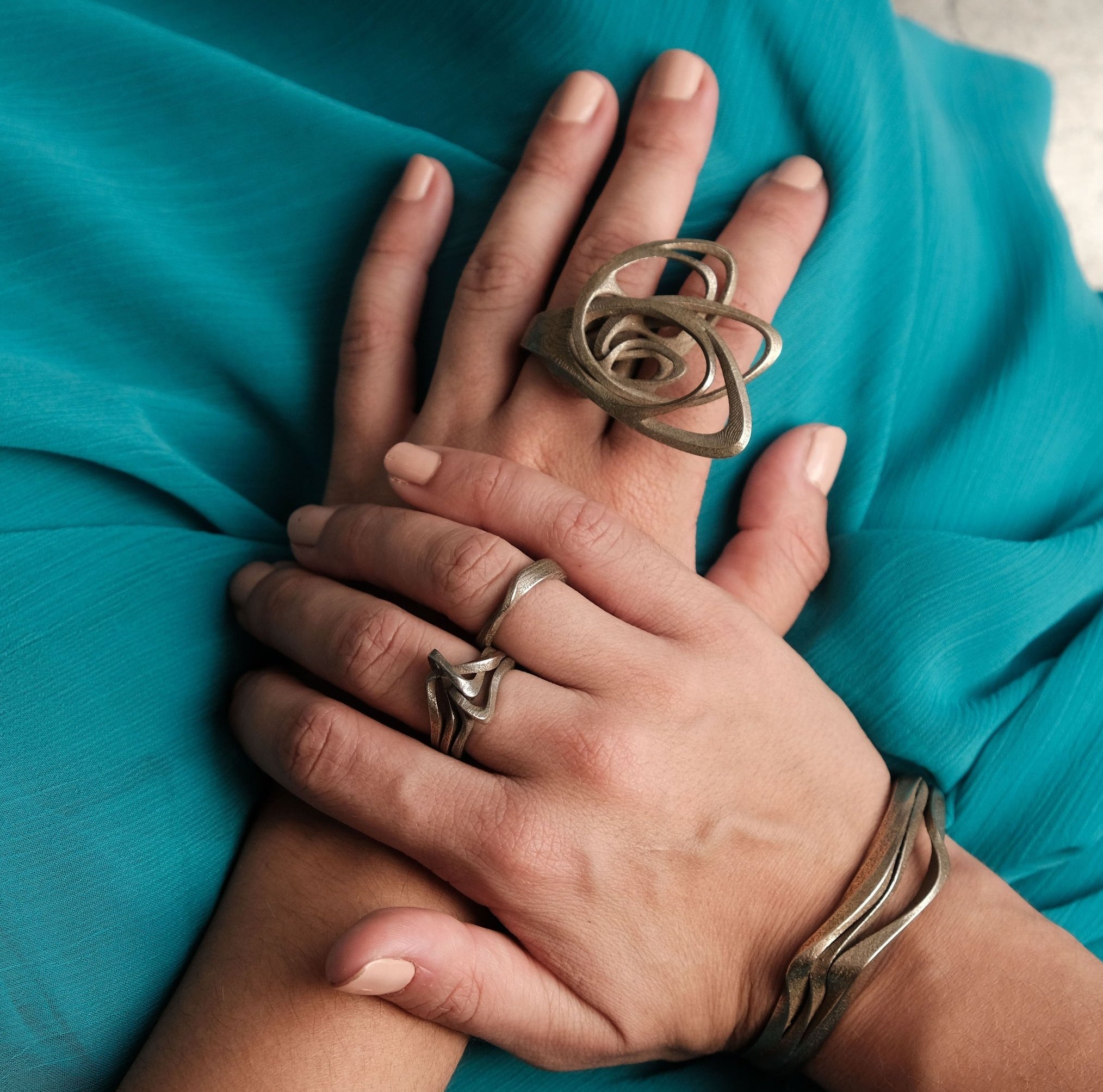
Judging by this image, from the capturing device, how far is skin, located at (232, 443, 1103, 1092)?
0.70m

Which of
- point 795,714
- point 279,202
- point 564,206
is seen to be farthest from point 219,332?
point 795,714

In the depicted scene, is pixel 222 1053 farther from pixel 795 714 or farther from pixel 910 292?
pixel 910 292

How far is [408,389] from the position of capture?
932 mm

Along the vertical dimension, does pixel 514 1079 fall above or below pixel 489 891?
below

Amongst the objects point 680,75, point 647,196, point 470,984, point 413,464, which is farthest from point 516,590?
point 680,75

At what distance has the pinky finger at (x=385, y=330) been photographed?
894mm

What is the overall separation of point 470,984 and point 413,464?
1.28 feet

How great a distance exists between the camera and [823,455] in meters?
0.88

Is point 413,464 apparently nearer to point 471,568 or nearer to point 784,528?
point 471,568

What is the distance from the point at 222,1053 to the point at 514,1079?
0.27m

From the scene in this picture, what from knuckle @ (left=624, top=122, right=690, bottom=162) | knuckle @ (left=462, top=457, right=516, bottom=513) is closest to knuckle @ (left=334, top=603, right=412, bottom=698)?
knuckle @ (left=462, top=457, right=516, bottom=513)

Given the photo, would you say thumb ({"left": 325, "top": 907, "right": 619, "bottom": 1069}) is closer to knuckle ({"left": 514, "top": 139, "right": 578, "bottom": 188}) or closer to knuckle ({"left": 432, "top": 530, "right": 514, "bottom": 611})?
knuckle ({"left": 432, "top": 530, "right": 514, "bottom": 611})

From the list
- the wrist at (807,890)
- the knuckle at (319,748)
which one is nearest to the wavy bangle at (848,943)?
the wrist at (807,890)

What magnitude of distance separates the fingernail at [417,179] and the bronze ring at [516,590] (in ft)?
1.23
